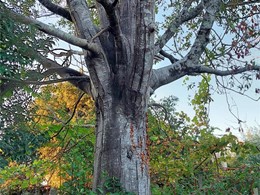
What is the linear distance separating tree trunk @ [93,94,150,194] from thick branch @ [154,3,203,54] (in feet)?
4.39

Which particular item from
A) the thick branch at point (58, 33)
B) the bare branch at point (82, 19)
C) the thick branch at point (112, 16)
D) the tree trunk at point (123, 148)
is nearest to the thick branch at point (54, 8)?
the bare branch at point (82, 19)

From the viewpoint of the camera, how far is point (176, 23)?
6.05m

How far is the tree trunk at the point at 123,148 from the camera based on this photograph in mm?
4430

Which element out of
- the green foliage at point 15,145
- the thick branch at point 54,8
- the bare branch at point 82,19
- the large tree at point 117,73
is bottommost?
the green foliage at point 15,145

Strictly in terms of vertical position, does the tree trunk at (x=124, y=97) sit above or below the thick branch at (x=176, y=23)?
below

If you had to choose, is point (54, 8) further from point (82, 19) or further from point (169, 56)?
point (169, 56)

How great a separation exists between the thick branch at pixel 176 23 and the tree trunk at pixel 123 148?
4.39 feet

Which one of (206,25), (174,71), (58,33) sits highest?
(206,25)

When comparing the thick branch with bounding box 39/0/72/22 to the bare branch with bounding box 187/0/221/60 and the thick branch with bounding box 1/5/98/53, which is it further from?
the bare branch with bounding box 187/0/221/60

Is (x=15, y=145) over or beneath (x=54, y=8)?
beneath

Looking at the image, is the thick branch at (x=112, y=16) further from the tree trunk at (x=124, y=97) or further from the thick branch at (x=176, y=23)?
the thick branch at (x=176, y=23)

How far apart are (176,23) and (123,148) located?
2514 mm

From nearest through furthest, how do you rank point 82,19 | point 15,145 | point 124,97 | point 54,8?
point 15,145, point 124,97, point 82,19, point 54,8

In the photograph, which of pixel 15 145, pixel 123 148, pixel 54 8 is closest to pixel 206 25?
pixel 54 8
